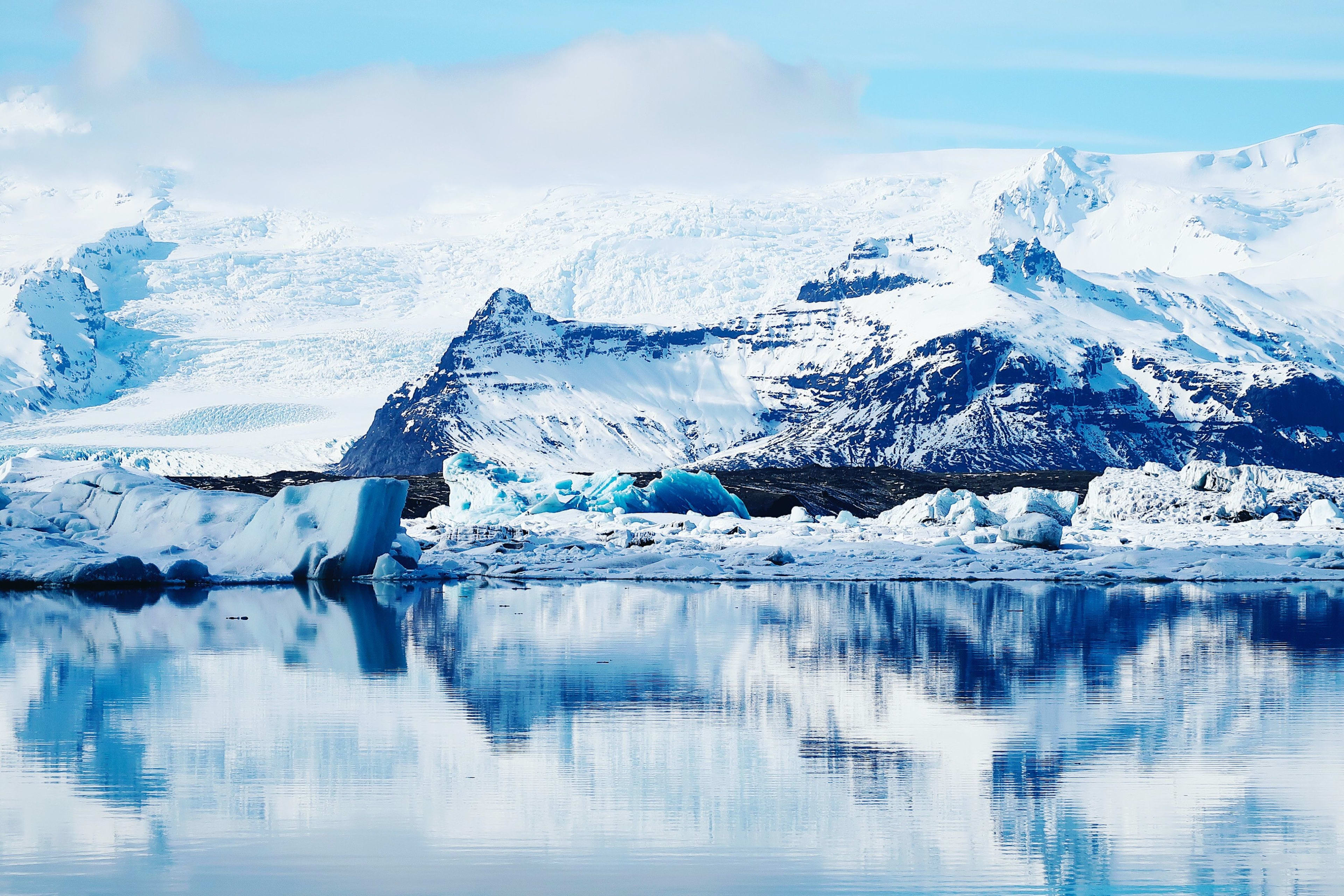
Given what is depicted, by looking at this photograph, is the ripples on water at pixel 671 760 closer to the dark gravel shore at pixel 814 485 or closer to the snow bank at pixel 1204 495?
the snow bank at pixel 1204 495

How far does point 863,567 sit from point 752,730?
3114 centimetres


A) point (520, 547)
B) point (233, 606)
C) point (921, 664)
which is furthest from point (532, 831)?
point (520, 547)

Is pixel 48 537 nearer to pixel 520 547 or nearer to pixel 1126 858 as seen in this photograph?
pixel 520 547

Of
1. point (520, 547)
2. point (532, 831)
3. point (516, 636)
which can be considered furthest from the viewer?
point (520, 547)

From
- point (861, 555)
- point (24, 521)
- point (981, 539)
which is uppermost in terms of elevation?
point (24, 521)

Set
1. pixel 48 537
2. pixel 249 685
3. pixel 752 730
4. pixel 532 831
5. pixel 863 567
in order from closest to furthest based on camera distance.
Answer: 1. pixel 532 831
2. pixel 752 730
3. pixel 249 685
4. pixel 48 537
5. pixel 863 567

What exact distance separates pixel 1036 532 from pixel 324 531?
2494 centimetres

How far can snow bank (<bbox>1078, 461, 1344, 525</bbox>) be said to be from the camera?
253 ft

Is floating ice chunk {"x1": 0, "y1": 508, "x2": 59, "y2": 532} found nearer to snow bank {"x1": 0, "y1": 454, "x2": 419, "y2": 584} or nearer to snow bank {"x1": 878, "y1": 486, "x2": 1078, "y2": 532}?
snow bank {"x1": 0, "y1": 454, "x2": 419, "y2": 584}

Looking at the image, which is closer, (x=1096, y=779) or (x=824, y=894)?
(x=824, y=894)

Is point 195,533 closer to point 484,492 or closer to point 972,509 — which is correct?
point 484,492

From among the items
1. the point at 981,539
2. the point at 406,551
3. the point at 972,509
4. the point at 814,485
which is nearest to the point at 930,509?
the point at 972,509

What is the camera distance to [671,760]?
51.9 feet

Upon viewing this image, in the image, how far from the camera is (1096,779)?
14.8m
